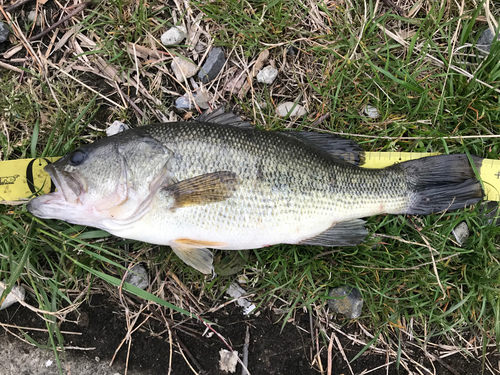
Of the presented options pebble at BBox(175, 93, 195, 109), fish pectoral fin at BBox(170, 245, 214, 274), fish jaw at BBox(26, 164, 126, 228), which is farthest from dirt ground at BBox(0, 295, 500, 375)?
pebble at BBox(175, 93, 195, 109)

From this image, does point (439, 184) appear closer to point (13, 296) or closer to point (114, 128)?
point (114, 128)

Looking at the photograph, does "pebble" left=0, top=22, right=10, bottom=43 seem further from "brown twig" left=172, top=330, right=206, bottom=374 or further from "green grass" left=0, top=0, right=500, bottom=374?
"brown twig" left=172, top=330, right=206, bottom=374

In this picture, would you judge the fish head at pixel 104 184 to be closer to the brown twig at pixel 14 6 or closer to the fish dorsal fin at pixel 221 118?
the fish dorsal fin at pixel 221 118

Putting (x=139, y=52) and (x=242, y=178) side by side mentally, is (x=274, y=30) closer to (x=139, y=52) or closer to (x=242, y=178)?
(x=139, y=52)

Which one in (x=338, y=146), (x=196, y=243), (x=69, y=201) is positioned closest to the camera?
(x=69, y=201)

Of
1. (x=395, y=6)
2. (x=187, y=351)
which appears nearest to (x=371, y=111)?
(x=395, y=6)

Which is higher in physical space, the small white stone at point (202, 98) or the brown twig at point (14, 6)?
the brown twig at point (14, 6)

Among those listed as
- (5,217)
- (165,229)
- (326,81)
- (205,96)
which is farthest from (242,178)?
(5,217)

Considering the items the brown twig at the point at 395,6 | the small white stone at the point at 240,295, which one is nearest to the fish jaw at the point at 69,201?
the small white stone at the point at 240,295
